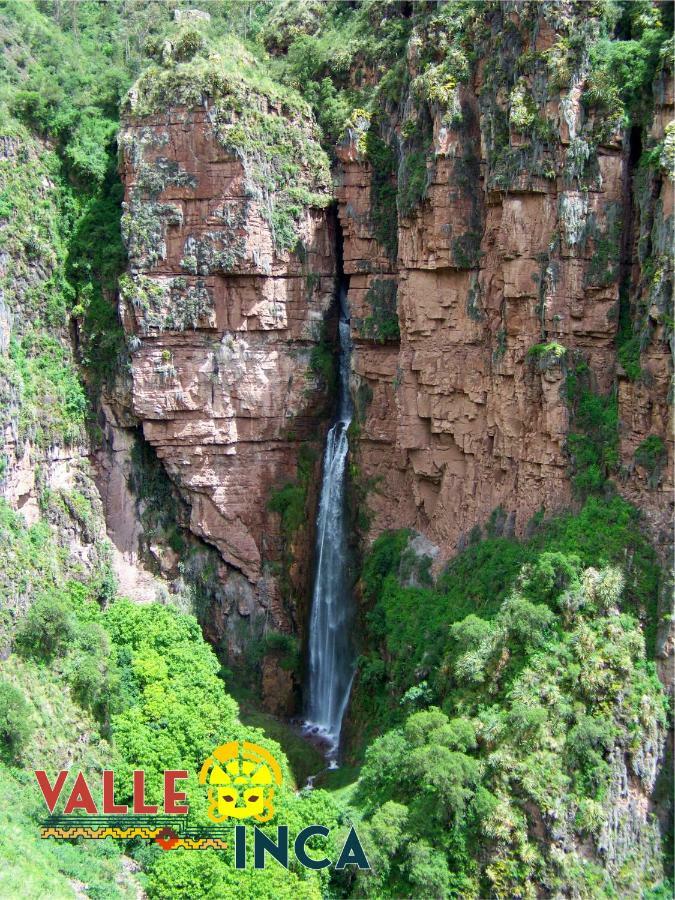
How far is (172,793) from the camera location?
26.5 meters

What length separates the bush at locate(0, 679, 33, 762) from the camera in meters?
25.8

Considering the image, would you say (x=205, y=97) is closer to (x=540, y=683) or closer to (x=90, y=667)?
(x=90, y=667)

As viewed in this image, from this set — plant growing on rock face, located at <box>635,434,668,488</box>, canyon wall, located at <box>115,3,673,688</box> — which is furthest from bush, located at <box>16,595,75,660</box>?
plant growing on rock face, located at <box>635,434,668,488</box>

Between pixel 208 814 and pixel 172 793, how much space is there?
1.39 m

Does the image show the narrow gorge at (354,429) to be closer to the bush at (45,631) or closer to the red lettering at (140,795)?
the bush at (45,631)

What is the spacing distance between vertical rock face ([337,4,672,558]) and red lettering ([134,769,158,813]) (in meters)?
13.1

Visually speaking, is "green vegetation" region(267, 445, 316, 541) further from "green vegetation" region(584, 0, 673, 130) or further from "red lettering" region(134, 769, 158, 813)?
"green vegetation" region(584, 0, 673, 130)

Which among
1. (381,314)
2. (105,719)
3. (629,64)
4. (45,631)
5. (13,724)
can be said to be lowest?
(105,719)

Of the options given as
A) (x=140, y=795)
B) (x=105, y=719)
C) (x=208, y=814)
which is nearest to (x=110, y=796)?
(x=140, y=795)

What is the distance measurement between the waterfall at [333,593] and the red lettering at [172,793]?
9.23 meters

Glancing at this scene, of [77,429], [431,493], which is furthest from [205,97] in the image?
[431,493]

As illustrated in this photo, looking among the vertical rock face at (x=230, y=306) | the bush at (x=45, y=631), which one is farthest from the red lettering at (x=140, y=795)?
the vertical rock face at (x=230, y=306)

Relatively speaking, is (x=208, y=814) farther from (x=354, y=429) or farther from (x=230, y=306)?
(x=230, y=306)

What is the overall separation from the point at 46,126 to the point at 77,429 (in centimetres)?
1233
